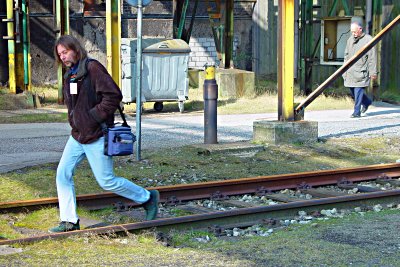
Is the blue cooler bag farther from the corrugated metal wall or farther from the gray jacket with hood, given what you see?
the corrugated metal wall

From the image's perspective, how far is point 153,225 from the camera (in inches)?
303

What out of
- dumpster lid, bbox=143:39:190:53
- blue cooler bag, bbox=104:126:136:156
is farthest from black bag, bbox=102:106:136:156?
dumpster lid, bbox=143:39:190:53

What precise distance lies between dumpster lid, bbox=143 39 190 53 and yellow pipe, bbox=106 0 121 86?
38.5 inches

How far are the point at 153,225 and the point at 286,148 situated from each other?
5754 mm

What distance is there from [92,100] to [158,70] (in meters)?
11.3

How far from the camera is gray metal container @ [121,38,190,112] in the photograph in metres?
18.1

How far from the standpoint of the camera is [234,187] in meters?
9.99

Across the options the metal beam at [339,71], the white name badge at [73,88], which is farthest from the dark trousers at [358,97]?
the white name badge at [73,88]

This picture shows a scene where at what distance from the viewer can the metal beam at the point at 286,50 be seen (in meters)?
12.8

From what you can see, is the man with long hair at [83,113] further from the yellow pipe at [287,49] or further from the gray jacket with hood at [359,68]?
the gray jacket with hood at [359,68]

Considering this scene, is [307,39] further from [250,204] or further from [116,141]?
[116,141]

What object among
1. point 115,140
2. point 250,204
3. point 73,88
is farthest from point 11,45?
point 115,140

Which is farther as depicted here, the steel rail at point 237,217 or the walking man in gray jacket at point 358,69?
the walking man in gray jacket at point 358,69

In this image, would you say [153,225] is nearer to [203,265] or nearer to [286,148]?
[203,265]
